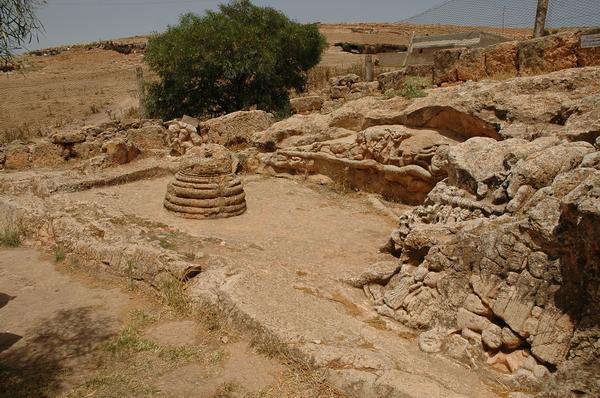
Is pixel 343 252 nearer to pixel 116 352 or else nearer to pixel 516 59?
pixel 116 352

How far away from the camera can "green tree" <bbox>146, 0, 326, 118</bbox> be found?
47.5ft

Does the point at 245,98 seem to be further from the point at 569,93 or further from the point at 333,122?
the point at 569,93

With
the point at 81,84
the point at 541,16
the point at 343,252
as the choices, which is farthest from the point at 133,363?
the point at 81,84

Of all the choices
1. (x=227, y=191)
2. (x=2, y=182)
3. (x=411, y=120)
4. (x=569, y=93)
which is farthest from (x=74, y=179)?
(x=569, y=93)

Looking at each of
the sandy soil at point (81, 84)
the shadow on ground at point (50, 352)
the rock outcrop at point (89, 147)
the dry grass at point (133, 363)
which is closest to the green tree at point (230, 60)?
the rock outcrop at point (89, 147)

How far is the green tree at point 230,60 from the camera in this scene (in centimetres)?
1448

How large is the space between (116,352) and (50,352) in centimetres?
67

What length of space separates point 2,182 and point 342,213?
6.59 m

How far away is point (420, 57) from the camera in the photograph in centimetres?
1520

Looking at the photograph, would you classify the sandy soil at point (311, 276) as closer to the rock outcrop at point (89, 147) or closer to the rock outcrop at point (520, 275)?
the rock outcrop at point (520, 275)

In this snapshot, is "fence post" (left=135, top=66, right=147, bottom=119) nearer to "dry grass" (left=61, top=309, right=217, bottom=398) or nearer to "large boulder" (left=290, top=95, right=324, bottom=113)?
"large boulder" (left=290, top=95, right=324, bottom=113)

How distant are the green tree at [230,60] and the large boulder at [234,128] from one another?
3364 mm

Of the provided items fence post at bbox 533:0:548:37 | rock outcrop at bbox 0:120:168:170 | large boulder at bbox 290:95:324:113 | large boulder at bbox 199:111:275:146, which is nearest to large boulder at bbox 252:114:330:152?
large boulder at bbox 199:111:275:146

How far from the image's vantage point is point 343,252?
6.38m
